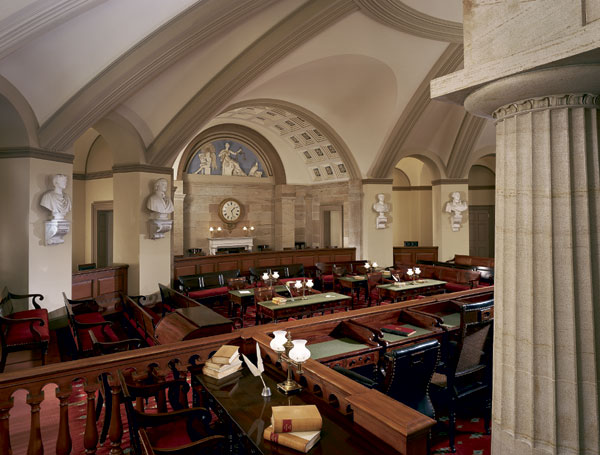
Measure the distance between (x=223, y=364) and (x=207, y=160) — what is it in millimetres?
13790

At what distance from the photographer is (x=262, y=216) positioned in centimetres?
1702

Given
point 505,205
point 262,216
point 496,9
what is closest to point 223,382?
point 505,205

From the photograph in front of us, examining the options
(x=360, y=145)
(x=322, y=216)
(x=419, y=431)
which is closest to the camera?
(x=419, y=431)

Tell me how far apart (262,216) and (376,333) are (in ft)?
43.9

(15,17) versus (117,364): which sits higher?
(15,17)

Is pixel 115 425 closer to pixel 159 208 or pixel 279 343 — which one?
pixel 279 343

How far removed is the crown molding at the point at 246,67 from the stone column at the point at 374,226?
6.20m

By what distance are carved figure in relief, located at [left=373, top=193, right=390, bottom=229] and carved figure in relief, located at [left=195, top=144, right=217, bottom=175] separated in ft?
22.8

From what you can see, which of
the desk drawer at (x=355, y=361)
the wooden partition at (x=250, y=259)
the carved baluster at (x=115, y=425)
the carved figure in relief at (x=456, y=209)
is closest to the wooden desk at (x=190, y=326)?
the carved baluster at (x=115, y=425)

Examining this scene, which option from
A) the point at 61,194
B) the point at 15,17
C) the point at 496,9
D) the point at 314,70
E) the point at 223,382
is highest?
the point at 314,70

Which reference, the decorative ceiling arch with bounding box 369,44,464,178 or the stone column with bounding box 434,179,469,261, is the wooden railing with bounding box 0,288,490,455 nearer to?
the decorative ceiling arch with bounding box 369,44,464,178

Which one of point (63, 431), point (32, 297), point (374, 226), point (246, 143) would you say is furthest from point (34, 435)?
point (246, 143)

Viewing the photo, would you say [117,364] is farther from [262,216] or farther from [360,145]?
[262,216]

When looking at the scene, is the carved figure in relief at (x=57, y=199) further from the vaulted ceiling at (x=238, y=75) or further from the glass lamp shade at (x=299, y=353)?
the glass lamp shade at (x=299, y=353)
